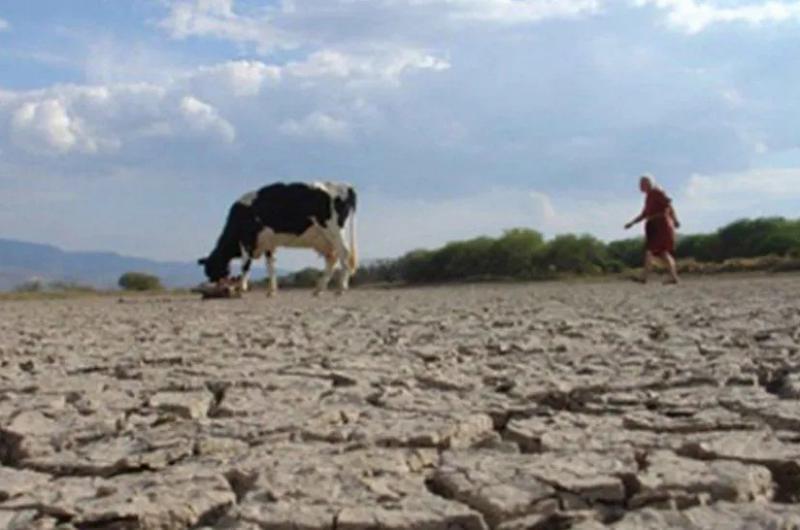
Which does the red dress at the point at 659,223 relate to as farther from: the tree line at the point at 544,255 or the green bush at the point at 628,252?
the green bush at the point at 628,252

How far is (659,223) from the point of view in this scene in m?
14.6

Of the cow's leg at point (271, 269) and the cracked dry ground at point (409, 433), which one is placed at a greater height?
the cow's leg at point (271, 269)

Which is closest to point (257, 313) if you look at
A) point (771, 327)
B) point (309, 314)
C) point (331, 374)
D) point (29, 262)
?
point (309, 314)

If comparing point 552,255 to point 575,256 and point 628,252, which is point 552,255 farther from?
point 628,252

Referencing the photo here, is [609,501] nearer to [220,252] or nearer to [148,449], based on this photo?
[148,449]

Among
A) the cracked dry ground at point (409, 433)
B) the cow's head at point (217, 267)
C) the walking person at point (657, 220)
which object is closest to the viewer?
the cracked dry ground at point (409, 433)

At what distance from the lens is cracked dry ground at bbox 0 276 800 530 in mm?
2633

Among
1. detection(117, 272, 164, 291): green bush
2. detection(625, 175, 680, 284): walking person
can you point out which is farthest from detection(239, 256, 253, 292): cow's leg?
detection(117, 272, 164, 291): green bush

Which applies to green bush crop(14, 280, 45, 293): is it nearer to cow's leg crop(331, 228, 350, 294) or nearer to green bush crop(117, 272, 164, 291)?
green bush crop(117, 272, 164, 291)

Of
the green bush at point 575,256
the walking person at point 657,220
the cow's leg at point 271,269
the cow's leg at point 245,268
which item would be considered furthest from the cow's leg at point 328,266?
the green bush at point 575,256

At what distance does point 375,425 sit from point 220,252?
45.0 feet

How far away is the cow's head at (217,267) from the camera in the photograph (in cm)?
1712

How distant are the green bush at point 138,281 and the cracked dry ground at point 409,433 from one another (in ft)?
69.6

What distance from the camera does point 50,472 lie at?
10.3 ft
